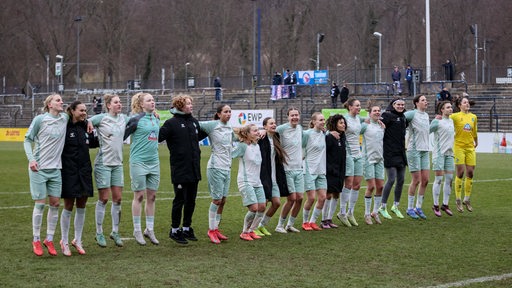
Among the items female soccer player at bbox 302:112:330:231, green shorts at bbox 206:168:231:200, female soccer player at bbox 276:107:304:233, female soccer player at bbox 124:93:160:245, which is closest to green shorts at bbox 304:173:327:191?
female soccer player at bbox 302:112:330:231

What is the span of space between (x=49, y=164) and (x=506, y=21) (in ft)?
198

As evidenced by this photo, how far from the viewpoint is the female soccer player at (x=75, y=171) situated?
36.1ft

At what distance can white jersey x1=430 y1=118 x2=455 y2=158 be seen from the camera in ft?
49.9

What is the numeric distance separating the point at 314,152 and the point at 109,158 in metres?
3.38

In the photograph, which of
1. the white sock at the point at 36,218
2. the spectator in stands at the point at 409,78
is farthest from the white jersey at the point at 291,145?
the spectator in stands at the point at 409,78

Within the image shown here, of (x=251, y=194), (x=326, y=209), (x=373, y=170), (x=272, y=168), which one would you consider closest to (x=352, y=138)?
(x=373, y=170)

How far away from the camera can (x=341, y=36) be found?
73.9 metres

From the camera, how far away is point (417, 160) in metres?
14.8

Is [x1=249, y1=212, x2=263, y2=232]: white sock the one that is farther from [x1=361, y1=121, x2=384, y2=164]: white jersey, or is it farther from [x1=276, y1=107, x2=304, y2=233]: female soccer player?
[x1=361, y1=121, x2=384, y2=164]: white jersey

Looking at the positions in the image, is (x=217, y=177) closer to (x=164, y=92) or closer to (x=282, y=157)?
(x=282, y=157)

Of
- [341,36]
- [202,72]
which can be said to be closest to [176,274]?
[341,36]

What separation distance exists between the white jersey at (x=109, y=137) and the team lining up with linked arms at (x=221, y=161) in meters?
0.01

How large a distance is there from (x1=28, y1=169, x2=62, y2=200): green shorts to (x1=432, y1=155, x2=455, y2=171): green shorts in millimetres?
7037

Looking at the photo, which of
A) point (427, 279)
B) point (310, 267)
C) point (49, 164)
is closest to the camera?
point (427, 279)
